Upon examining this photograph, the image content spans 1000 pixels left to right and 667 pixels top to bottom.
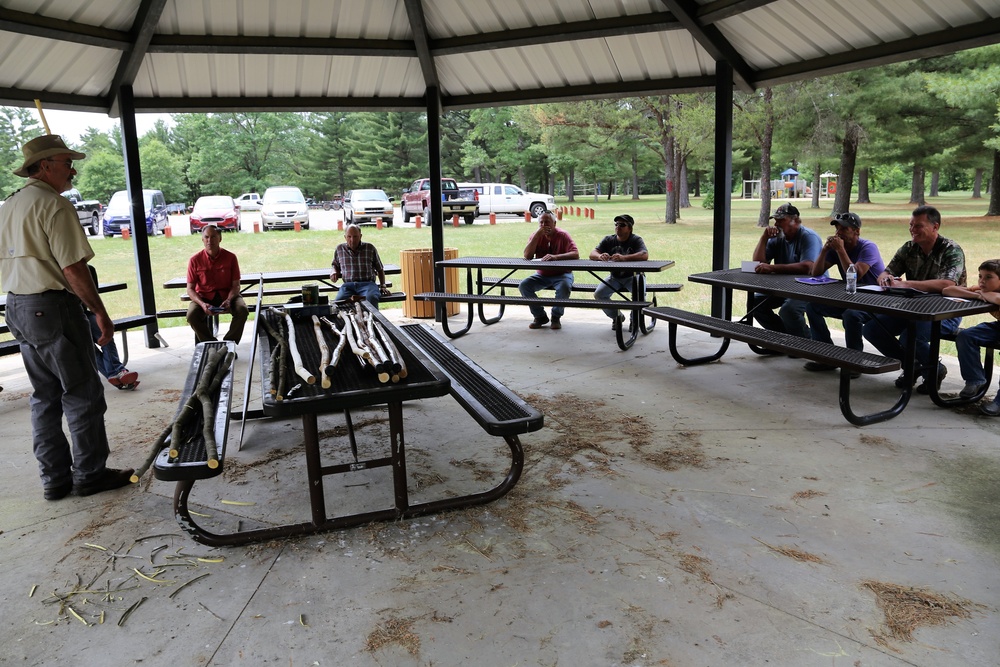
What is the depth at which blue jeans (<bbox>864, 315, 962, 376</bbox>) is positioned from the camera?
16.6ft

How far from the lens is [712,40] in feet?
22.3

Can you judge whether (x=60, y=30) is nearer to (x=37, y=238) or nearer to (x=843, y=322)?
(x=37, y=238)

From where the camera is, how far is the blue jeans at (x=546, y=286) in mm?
7684

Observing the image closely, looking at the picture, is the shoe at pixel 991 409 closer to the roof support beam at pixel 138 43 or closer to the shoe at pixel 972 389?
the shoe at pixel 972 389

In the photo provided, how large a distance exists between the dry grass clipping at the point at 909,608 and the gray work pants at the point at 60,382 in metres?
3.65

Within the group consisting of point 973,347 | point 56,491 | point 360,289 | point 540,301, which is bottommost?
point 56,491

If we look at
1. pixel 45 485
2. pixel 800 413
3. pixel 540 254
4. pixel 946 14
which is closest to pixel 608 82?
pixel 540 254

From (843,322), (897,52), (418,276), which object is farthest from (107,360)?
(897,52)

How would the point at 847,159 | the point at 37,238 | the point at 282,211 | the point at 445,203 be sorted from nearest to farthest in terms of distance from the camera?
the point at 37,238 < the point at 847,159 < the point at 282,211 < the point at 445,203

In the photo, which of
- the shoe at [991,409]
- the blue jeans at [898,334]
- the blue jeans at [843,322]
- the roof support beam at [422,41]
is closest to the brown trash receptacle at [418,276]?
the roof support beam at [422,41]

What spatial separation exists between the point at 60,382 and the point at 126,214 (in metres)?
18.4

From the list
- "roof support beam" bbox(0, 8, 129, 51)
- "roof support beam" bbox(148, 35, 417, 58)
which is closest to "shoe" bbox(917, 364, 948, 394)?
"roof support beam" bbox(148, 35, 417, 58)

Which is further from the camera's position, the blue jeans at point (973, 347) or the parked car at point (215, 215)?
the parked car at point (215, 215)

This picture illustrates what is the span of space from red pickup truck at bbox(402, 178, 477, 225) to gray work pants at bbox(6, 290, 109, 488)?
19.1 metres
